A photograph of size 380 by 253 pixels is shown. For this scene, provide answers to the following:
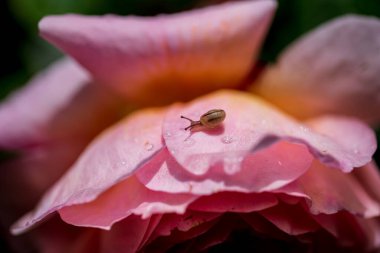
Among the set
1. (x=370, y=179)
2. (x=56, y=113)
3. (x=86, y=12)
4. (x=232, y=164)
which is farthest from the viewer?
(x=86, y=12)

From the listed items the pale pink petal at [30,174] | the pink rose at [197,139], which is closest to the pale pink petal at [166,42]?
the pink rose at [197,139]

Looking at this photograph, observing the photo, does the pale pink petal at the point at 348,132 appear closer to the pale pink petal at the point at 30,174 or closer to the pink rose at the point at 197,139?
the pink rose at the point at 197,139

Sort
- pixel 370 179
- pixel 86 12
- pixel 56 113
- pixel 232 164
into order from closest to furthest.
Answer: pixel 232 164 → pixel 370 179 → pixel 56 113 → pixel 86 12

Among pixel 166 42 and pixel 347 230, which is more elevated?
pixel 166 42

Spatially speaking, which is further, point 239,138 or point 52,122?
point 52,122

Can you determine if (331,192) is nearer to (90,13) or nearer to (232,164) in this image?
(232,164)

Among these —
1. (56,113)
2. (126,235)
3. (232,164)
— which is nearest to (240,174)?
(232,164)

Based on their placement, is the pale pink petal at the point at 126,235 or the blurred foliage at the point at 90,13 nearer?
the pale pink petal at the point at 126,235

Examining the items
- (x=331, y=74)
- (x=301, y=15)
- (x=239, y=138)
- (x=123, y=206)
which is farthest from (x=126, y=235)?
(x=301, y=15)
